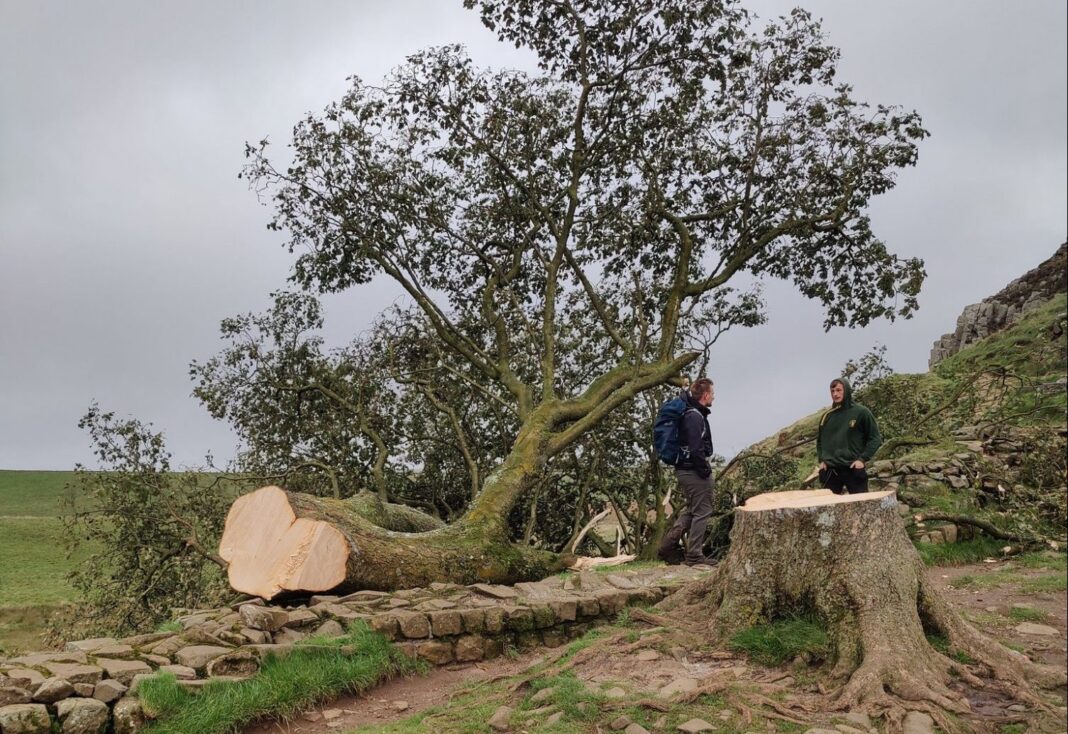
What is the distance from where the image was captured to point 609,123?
1351cm

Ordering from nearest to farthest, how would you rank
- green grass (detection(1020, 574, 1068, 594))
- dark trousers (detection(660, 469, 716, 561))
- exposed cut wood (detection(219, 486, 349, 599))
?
green grass (detection(1020, 574, 1068, 594)) → exposed cut wood (detection(219, 486, 349, 599)) → dark trousers (detection(660, 469, 716, 561))

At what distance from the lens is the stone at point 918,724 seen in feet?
13.2

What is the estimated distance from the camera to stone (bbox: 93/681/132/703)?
5145mm

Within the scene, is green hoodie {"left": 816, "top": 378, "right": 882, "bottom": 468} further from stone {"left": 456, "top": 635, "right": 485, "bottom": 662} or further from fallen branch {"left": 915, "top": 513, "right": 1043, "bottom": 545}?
stone {"left": 456, "top": 635, "right": 485, "bottom": 662}

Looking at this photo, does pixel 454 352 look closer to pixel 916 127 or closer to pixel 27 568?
pixel 916 127

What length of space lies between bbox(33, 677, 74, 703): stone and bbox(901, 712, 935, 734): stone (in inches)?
Result: 206

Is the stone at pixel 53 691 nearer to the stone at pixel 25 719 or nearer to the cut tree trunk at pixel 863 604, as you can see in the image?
the stone at pixel 25 719

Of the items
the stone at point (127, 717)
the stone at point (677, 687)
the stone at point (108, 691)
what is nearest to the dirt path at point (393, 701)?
the stone at point (127, 717)

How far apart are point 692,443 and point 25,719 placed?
6697 millimetres

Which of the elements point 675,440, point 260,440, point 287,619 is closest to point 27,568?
point 260,440

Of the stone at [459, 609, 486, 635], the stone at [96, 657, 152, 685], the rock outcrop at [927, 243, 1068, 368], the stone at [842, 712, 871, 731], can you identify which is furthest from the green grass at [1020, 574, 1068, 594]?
the rock outcrop at [927, 243, 1068, 368]

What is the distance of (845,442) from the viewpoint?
8047mm

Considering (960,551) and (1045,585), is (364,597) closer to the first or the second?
(1045,585)

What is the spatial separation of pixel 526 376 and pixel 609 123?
503cm
